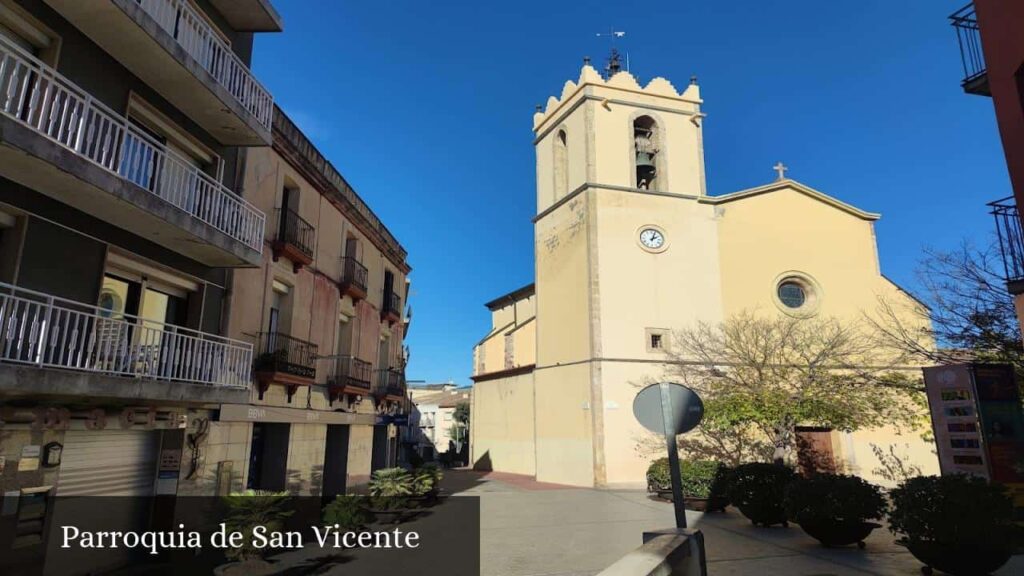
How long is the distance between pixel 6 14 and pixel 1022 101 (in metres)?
12.0

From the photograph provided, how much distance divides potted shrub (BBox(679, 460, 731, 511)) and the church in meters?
7.16

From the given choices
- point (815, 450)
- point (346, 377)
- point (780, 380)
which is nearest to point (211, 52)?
point (346, 377)

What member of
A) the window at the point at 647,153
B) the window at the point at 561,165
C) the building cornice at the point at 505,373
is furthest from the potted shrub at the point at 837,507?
the building cornice at the point at 505,373

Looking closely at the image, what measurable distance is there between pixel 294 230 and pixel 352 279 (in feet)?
10.0

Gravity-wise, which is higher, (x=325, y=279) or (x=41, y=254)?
(x=325, y=279)

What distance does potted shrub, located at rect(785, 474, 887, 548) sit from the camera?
8.94 meters

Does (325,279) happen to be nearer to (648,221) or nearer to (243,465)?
(243,465)

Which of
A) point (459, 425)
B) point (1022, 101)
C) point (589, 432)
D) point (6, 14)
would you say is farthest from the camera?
point (459, 425)

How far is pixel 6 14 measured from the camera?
6.36m

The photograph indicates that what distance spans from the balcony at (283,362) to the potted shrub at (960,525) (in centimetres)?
984

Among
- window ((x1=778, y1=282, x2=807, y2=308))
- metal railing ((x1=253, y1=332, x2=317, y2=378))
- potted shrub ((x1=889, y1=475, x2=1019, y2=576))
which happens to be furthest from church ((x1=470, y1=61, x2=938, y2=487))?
potted shrub ((x1=889, y1=475, x2=1019, y2=576))

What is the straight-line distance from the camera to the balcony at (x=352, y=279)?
1500 cm

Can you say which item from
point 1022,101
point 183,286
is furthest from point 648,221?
point 183,286

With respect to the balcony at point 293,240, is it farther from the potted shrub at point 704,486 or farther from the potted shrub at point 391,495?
the potted shrub at point 704,486
